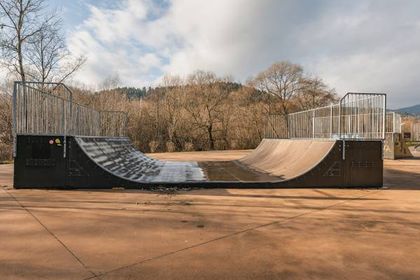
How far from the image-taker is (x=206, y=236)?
446cm

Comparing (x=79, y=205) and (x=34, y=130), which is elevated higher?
(x=34, y=130)

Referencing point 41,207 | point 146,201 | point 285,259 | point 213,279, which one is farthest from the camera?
point 146,201

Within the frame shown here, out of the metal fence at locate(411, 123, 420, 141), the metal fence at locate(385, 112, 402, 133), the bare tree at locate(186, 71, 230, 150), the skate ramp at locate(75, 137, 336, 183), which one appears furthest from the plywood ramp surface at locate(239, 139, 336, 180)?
the metal fence at locate(411, 123, 420, 141)

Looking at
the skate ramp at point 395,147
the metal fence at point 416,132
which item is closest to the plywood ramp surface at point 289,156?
the skate ramp at point 395,147

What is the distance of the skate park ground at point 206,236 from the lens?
3340mm

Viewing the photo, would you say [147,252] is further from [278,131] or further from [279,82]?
[279,82]

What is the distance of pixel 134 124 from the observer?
3869 centimetres

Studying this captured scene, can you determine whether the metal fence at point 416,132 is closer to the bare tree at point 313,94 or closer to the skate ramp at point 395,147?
the bare tree at point 313,94

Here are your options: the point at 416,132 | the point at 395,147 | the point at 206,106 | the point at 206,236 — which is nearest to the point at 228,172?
the point at 206,236

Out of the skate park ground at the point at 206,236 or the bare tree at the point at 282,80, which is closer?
the skate park ground at the point at 206,236

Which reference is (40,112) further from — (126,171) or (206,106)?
(206,106)

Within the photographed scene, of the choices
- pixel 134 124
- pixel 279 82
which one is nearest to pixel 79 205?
pixel 134 124

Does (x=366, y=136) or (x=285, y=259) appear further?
(x=366, y=136)

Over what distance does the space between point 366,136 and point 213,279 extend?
336 inches
